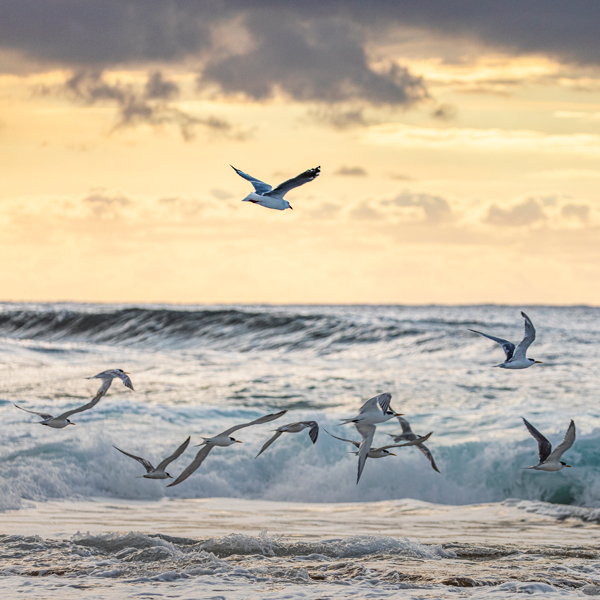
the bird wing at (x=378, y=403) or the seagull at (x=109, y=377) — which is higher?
the seagull at (x=109, y=377)

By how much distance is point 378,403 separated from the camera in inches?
319

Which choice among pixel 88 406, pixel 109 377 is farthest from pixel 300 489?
pixel 88 406

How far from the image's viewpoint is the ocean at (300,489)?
8141mm

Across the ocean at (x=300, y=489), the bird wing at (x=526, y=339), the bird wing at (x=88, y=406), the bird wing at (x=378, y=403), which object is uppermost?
the bird wing at (x=526, y=339)

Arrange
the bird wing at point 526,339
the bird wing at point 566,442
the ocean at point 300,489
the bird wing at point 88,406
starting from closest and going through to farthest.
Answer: the ocean at point 300,489
the bird wing at point 88,406
the bird wing at point 566,442
the bird wing at point 526,339

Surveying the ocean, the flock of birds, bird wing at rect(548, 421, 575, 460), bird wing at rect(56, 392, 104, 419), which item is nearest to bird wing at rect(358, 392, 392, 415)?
the flock of birds

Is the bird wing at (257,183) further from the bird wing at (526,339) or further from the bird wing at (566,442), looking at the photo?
the bird wing at (566,442)

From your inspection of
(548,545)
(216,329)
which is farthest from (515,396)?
(216,329)

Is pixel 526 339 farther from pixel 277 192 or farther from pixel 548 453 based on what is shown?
pixel 277 192

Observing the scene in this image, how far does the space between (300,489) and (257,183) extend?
668 centimetres

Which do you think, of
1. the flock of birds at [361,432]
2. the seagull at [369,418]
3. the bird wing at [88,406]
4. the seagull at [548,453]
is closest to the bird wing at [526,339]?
the flock of birds at [361,432]

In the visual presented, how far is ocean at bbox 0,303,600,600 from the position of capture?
26.7 feet

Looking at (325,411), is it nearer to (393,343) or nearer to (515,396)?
(515,396)

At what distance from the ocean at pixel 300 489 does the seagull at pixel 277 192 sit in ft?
12.5
